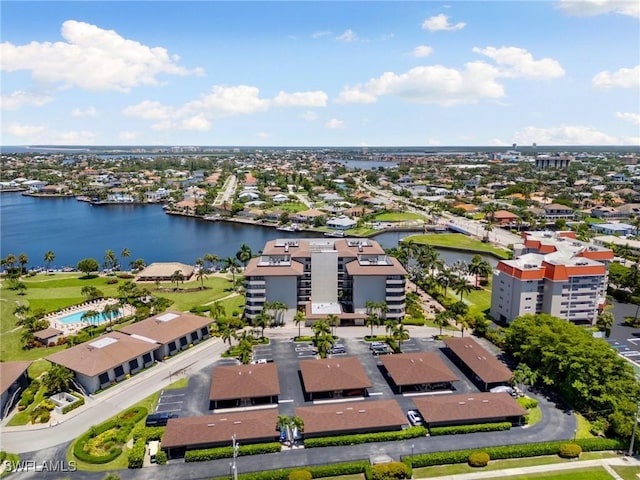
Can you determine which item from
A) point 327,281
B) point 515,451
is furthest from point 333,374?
point 327,281

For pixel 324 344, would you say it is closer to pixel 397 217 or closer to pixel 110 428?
pixel 110 428

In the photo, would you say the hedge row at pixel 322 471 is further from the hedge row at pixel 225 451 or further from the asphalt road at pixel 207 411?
the hedge row at pixel 225 451

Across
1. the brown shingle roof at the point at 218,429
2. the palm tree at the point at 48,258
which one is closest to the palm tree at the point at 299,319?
the brown shingle roof at the point at 218,429

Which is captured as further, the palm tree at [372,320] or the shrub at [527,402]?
the palm tree at [372,320]

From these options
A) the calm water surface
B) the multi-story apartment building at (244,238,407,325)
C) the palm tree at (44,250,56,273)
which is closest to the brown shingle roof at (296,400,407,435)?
the multi-story apartment building at (244,238,407,325)

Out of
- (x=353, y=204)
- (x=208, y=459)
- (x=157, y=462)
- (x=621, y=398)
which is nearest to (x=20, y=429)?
(x=157, y=462)
